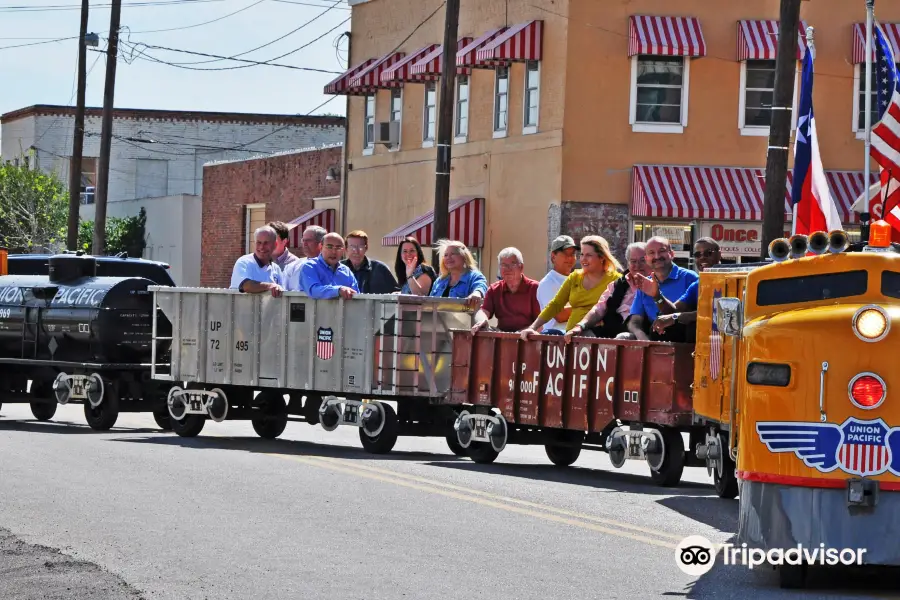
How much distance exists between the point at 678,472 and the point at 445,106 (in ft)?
48.3

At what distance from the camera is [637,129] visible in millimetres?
33281

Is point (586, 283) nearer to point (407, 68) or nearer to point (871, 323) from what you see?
point (871, 323)

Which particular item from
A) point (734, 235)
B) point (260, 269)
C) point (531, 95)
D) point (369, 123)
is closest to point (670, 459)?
point (260, 269)

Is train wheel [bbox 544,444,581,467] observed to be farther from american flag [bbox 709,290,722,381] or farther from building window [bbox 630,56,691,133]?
building window [bbox 630,56,691,133]

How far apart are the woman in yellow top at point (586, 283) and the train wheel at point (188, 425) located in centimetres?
500

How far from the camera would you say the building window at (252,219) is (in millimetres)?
52031

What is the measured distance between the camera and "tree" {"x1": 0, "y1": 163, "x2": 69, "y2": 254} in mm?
68625

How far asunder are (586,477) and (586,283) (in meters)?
1.79

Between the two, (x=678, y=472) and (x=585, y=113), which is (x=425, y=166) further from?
(x=678, y=472)

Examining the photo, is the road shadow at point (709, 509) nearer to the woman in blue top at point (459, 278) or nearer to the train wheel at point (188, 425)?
the woman in blue top at point (459, 278)

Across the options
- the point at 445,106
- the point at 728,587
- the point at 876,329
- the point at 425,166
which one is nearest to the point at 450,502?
the point at 728,587

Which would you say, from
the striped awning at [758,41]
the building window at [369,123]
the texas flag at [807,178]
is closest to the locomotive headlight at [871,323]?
the texas flag at [807,178]

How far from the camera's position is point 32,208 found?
69000 millimetres

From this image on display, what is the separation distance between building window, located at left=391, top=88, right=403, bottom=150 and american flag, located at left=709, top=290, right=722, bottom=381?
94.2 ft
